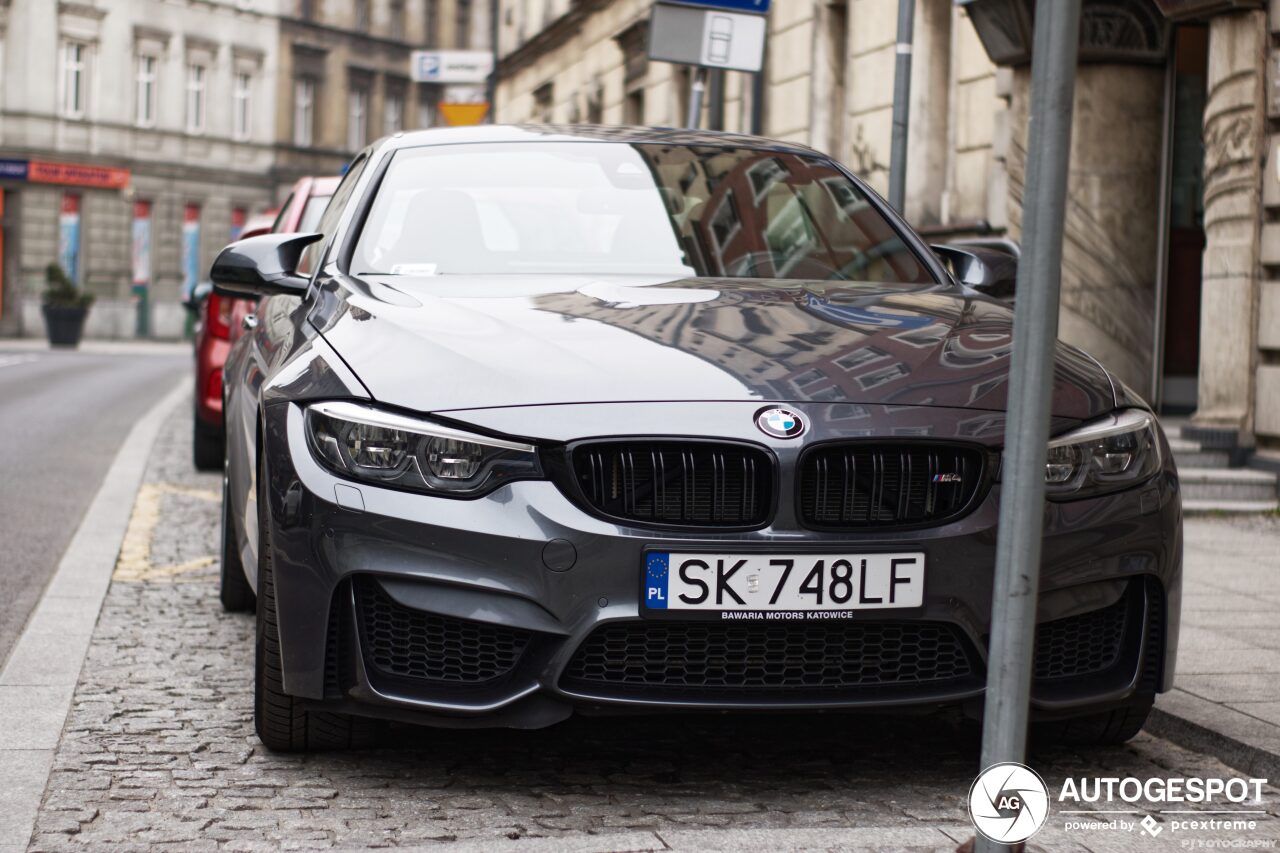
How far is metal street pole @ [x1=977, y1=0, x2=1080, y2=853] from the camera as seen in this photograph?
2.79 metres

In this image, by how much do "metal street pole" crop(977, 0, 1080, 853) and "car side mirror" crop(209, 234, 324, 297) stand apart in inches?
99.4

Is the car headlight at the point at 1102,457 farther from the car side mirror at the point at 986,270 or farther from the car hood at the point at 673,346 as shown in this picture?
the car side mirror at the point at 986,270

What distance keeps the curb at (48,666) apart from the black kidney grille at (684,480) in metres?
1.26

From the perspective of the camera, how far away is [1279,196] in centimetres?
1009

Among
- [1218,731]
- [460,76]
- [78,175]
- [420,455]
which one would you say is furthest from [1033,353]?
[78,175]

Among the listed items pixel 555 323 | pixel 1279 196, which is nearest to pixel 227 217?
pixel 1279 196

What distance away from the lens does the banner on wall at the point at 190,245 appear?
171 feet

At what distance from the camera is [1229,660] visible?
17.1ft

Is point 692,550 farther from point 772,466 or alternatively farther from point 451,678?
point 451,678

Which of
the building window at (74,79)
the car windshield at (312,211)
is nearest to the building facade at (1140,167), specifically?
the car windshield at (312,211)

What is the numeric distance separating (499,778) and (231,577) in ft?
7.35

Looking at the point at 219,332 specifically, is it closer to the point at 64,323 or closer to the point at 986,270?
the point at 986,270

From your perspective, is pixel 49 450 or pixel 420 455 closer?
pixel 420 455

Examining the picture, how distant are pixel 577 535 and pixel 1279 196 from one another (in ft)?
25.2
